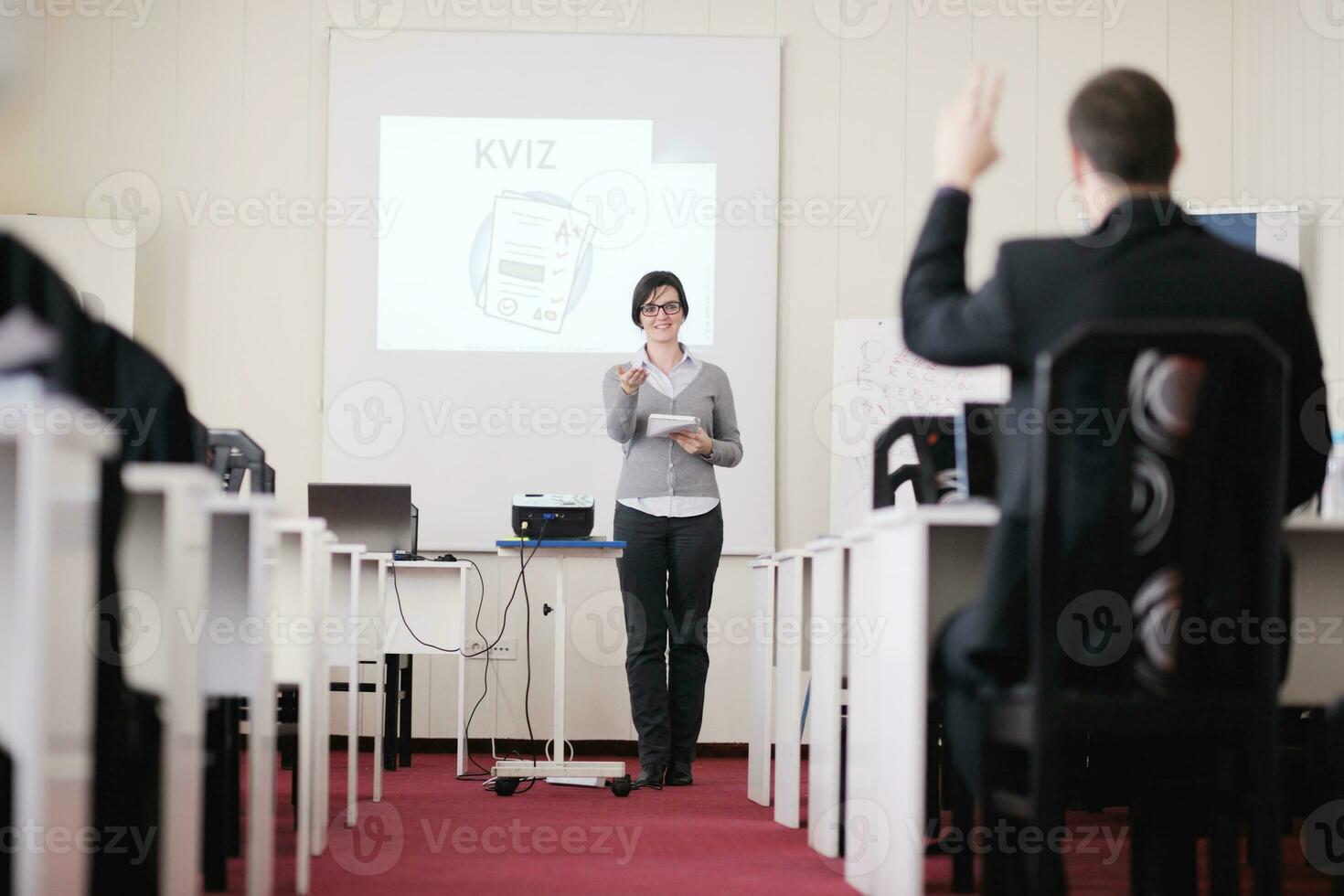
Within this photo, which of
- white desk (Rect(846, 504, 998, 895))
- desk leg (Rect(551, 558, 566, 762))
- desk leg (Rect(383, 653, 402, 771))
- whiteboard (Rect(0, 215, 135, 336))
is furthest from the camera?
whiteboard (Rect(0, 215, 135, 336))

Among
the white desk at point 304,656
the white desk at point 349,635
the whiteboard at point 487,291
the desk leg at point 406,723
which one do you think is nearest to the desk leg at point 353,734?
the white desk at point 349,635

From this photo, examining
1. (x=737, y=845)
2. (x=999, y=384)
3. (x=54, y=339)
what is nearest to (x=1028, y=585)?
(x=54, y=339)

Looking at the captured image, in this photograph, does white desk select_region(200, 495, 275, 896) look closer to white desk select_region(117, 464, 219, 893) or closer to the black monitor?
white desk select_region(117, 464, 219, 893)

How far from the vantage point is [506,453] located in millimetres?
5797

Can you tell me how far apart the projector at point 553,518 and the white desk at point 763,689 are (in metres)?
0.61

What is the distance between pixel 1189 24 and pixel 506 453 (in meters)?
3.62

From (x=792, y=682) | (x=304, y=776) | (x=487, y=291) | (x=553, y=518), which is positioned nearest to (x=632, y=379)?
(x=553, y=518)

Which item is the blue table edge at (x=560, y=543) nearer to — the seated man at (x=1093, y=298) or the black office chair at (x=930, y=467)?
the black office chair at (x=930, y=467)

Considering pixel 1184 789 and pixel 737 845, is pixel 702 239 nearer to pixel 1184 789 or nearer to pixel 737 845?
pixel 737 845

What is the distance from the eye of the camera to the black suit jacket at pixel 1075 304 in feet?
6.15

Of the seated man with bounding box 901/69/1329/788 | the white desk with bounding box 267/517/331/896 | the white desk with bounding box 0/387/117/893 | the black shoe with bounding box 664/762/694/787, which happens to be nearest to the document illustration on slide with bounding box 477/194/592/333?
the black shoe with bounding box 664/762/694/787

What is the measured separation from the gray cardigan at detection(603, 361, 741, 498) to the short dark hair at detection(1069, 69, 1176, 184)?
269 centimetres

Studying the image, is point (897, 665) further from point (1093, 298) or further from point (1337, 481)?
point (1337, 481)

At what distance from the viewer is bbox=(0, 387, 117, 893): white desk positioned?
1475 mm
